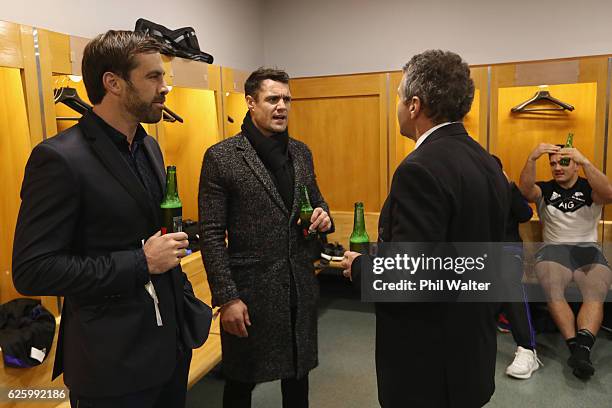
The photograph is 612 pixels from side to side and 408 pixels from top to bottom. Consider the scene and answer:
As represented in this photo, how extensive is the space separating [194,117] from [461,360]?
2683 mm

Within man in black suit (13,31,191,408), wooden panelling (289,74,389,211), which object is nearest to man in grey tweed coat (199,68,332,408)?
man in black suit (13,31,191,408)

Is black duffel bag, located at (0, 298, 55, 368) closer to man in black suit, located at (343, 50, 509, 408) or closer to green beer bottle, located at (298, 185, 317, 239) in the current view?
green beer bottle, located at (298, 185, 317, 239)

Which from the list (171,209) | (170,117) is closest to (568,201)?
(170,117)

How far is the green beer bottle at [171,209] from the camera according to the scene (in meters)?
1.51

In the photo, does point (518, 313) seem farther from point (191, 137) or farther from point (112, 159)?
point (112, 159)

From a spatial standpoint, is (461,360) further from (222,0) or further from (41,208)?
(222,0)

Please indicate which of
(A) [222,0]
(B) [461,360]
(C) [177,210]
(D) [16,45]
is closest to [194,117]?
(A) [222,0]

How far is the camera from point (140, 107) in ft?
4.60

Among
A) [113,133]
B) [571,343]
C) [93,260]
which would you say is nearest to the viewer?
[93,260]

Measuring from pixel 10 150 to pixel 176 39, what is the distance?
1446mm

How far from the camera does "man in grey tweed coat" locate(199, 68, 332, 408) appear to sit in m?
1.94

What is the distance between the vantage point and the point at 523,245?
4000 mm

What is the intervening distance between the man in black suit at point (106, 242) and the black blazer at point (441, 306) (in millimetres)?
655

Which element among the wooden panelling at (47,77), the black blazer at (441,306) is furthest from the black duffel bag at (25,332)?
the black blazer at (441,306)
